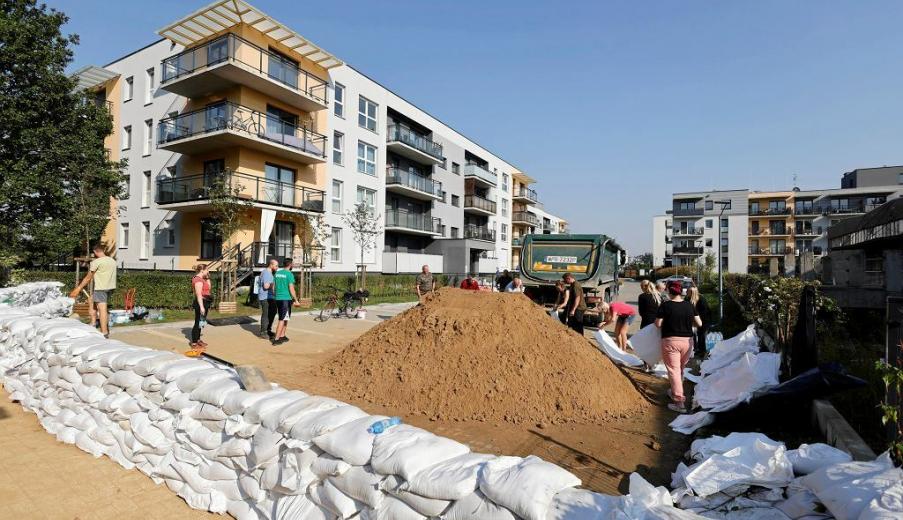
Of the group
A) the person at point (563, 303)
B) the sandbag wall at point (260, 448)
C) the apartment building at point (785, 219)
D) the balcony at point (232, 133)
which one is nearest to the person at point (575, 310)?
the person at point (563, 303)

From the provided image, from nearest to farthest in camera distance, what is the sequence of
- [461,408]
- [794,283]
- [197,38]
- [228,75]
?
[461,408]
[794,283]
[228,75]
[197,38]

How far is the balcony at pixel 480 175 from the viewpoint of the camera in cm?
4084

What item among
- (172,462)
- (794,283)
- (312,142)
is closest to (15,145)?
(312,142)

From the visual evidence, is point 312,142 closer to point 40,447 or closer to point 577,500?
point 40,447

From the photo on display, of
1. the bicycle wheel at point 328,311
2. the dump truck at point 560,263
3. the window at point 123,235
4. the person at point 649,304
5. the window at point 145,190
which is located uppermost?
the window at point 145,190

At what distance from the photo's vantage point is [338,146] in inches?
995

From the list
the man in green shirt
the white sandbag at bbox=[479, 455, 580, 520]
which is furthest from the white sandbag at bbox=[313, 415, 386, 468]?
the man in green shirt

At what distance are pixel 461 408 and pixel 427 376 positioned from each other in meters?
0.70

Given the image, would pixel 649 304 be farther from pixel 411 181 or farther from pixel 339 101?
Result: pixel 411 181

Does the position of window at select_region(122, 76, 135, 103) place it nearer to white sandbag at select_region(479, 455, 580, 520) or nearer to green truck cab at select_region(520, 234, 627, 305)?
green truck cab at select_region(520, 234, 627, 305)

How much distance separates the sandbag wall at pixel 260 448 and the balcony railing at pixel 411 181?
2418 cm

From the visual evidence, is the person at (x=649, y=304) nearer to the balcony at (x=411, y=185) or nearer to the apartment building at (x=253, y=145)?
the apartment building at (x=253, y=145)

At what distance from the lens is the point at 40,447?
184 inches

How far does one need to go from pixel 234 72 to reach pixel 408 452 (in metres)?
20.6
